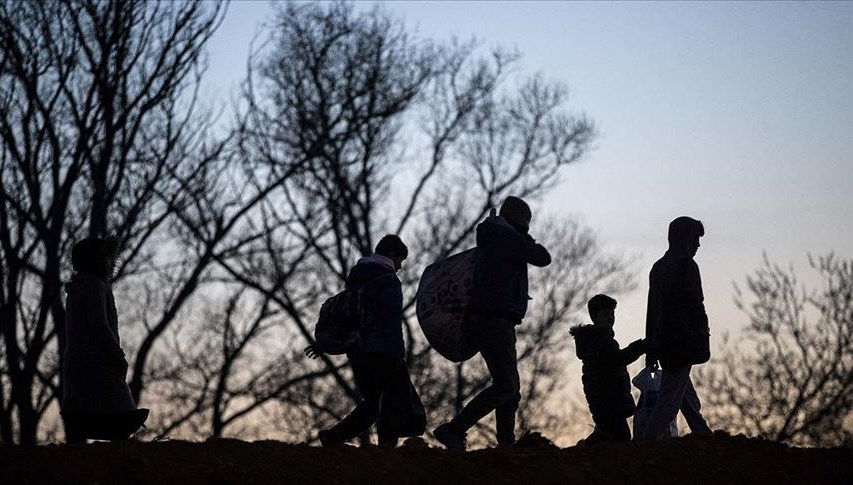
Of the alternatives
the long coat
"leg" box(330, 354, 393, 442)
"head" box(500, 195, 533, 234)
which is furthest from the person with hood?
the long coat

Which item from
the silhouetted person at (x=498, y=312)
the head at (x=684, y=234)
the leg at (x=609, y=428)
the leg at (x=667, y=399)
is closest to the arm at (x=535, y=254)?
the silhouetted person at (x=498, y=312)

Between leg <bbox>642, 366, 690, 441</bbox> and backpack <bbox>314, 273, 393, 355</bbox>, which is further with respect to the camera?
leg <bbox>642, 366, 690, 441</bbox>

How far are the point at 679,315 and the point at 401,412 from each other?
7.12ft

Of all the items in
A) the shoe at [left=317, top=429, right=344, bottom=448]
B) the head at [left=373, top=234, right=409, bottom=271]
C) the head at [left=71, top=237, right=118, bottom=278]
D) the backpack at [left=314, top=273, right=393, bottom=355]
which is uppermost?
the head at [left=373, top=234, right=409, bottom=271]

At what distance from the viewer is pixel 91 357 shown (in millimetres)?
9266

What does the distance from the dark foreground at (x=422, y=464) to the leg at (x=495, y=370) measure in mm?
368

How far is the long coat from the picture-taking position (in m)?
9.25

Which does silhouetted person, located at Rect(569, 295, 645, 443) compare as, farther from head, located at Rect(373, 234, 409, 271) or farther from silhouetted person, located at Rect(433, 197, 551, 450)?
head, located at Rect(373, 234, 409, 271)

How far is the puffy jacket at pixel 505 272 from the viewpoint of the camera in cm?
1002

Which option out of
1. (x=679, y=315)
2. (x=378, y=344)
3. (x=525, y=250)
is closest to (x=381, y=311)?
(x=378, y=344)

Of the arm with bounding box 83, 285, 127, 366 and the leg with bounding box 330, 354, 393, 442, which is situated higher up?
the arm with bounding box 83, 285, 127, 366

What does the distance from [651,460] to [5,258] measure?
14600 mm

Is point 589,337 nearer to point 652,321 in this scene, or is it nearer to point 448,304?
point 652,321

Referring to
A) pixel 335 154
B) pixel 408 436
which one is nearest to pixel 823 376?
pixel 335 154
